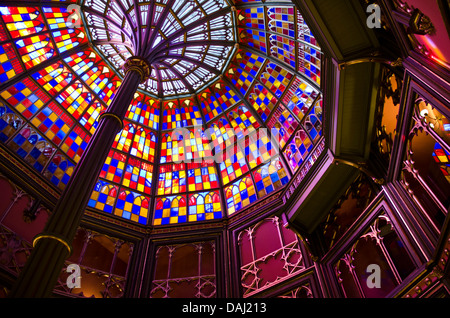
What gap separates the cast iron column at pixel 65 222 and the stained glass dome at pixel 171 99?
21.7 ft

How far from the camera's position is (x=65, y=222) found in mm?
7523

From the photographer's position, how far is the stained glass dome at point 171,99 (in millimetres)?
16078

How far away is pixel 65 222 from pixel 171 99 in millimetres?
15832

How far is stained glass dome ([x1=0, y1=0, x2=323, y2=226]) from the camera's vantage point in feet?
52.7

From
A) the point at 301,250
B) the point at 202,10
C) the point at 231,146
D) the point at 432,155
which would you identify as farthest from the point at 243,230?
the point at 202,10
